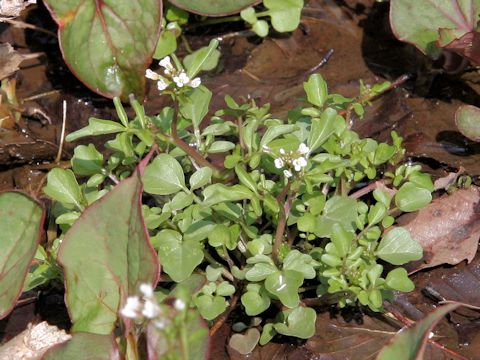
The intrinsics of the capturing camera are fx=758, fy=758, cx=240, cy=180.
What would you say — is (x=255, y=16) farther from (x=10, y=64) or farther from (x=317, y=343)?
(x=317, y=343)

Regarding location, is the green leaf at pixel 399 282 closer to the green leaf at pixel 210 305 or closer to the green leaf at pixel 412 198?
the green leaf at pixel 412 198

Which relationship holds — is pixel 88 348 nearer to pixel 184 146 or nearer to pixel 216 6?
pixel 184 146

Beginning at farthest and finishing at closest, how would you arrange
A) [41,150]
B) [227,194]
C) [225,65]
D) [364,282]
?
1. [225,65]
2. [41,150]
3. [364,282]
4. [227,194]

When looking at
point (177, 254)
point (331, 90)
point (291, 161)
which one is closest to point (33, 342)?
point (177, 254)

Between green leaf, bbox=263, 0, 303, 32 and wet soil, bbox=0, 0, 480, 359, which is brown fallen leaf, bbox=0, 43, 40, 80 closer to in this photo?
wet soil, bbox=0, 0, 480, 359

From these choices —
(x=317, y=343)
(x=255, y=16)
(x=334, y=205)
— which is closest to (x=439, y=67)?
(x=255, y=16)

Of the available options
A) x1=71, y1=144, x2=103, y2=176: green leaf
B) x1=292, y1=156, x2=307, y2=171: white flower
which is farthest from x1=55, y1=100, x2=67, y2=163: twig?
x1=292, y1=156, x2=307, y2=171: white flower
